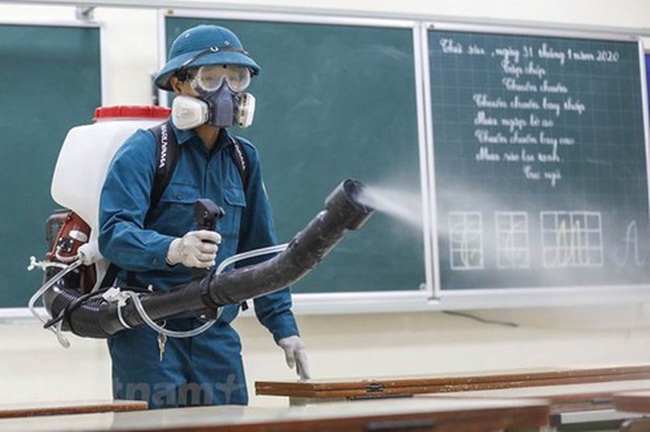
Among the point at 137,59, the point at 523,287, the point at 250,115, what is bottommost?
the point at 523,287

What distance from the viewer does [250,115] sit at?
3.05 meters

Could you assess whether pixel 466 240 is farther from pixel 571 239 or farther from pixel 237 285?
pixel 237 285

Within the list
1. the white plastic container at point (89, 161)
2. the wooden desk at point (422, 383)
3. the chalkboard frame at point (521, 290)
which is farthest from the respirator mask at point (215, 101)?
the chalkboard frame at point (521, 290)

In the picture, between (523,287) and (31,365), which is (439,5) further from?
(31,365)

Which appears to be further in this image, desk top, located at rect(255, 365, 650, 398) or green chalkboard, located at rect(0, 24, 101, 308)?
green chalkboard, located at rect(0, 24, 101, 308)

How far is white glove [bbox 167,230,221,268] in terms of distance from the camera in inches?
105

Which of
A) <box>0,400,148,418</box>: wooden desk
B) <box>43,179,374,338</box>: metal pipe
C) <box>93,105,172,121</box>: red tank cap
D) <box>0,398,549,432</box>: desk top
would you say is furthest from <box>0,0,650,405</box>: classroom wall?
<box>0,398,549,432</box>: desk top

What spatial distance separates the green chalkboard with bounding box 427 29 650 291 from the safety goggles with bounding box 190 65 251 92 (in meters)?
1.67

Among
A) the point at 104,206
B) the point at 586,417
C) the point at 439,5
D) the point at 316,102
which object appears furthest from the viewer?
the point at 439,5

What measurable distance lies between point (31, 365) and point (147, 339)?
Answer: 1.29m

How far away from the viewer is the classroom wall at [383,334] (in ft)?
13.5

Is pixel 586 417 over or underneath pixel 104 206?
underneath

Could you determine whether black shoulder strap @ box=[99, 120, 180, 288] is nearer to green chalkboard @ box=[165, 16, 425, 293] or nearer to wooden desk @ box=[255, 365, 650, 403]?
wooden desk @ box=[255, 365, 650, 403]

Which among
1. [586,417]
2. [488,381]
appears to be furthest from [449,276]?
[586,417]
